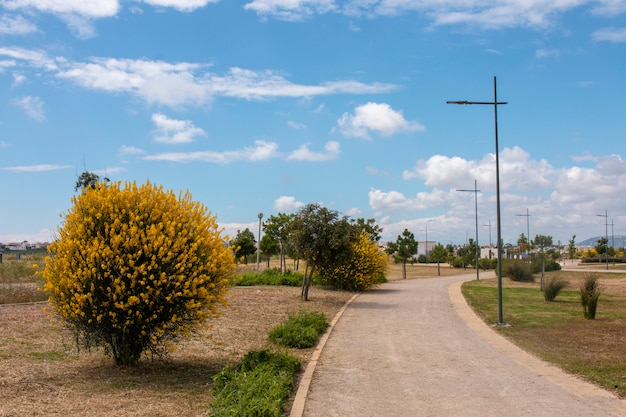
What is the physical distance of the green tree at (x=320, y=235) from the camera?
24.0 metres

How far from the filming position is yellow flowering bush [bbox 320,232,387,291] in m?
30.5

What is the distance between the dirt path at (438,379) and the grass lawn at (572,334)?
47 cm

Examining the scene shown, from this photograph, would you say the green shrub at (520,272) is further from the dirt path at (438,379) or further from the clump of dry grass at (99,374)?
the clump of dry grass at (99,374)

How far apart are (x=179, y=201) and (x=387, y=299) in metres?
18.6

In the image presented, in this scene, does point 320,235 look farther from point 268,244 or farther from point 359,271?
point 268,244

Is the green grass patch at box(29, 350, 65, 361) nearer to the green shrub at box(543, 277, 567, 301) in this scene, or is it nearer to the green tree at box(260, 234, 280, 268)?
the green shrub at box(543, 277, 567, 301)

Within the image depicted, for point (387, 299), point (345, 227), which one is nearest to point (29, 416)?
point (345, 227)

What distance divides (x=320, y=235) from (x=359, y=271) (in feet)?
24.8

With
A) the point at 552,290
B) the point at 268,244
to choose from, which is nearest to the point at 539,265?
the point at 268,244

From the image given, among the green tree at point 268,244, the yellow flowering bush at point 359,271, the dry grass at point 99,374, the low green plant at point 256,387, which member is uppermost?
the green tree at point 268,244

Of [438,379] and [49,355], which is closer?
[438,379]

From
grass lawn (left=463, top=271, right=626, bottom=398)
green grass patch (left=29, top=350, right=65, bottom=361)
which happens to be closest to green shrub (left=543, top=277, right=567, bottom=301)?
grass lawn (left=463, top=271, right=626, bottom=398)

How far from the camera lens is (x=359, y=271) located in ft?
102

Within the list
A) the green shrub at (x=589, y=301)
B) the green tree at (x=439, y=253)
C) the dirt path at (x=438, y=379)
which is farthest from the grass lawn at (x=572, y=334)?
the green tree at (x=439, y=253)
